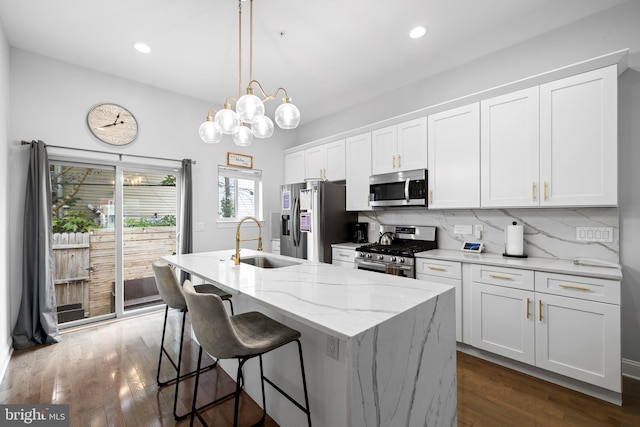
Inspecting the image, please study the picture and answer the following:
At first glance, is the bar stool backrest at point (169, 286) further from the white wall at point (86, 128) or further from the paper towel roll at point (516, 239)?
the paper towel roll at point (516, 239)

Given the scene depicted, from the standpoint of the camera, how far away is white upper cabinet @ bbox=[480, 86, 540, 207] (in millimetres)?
2465

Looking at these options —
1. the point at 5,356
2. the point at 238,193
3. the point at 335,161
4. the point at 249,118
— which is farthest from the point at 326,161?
the point at 5,356

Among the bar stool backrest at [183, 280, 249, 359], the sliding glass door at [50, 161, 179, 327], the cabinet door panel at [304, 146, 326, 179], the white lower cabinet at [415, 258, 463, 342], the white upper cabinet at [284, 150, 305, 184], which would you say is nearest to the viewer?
the bar stool backrest at [183, 280, 249, 359]

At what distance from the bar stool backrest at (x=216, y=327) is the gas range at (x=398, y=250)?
6.88 feet

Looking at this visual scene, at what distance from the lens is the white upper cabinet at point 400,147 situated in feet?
10.6

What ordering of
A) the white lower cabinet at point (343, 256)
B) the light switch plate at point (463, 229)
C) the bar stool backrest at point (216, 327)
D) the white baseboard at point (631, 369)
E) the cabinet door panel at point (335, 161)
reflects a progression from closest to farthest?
1. the bar stool backrest at point (216, 327)
2. the white baseboard at point (631, 369)
3. the light switch plate at point (463, 229)
4. the white lower cabinet at point (343, 256)
5. the cabinet door panel at point (335, 161)

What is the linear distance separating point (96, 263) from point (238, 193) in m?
2.03

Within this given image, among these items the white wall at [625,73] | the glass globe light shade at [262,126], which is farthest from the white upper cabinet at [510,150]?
the glass globe light shade at [262,126]

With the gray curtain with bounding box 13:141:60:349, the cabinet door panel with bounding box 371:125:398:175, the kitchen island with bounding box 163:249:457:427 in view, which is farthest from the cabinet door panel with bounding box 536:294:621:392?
the gray curtain with bounding box 13:141:60:349

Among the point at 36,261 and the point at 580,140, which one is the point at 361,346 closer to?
the point at 580,140

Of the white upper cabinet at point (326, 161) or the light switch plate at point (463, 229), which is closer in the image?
the light switch plate at point (463, 229)

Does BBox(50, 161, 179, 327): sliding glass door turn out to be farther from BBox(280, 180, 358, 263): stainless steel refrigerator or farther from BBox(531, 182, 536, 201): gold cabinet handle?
BBox(531, 182, 536, 201): gold cabinet handle

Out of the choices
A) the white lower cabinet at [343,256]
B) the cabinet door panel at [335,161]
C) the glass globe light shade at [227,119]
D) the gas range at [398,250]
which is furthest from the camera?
the cabinet door panel at [335,161]

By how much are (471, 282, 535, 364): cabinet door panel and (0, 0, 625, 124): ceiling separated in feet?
7.50
